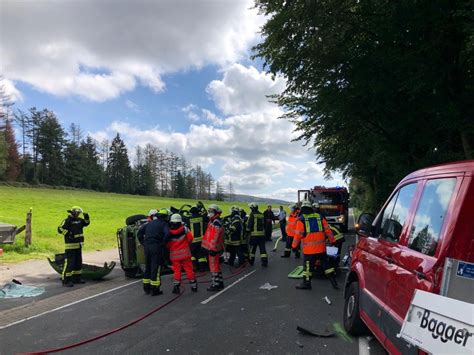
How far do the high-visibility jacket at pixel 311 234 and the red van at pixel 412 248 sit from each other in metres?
3.23

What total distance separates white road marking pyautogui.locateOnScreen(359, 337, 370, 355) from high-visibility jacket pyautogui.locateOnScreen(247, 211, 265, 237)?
733 centimetres

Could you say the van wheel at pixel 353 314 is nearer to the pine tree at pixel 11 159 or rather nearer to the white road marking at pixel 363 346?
the white road marking at pixel 363 346

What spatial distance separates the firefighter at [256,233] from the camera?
12594 mm

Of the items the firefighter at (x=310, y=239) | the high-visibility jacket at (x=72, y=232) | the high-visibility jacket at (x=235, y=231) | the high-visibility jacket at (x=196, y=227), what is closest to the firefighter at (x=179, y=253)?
the firefighter at (x=310, y=239)

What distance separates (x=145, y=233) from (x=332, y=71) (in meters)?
7.84

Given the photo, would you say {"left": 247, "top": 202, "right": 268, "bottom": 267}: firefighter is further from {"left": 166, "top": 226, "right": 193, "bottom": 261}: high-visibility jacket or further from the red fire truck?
the red fire truck

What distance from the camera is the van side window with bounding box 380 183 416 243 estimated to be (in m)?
4.05

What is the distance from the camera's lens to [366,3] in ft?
32.0

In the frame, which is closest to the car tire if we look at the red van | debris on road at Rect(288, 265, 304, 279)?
debris on road at Rect(288, 265, 304, 279)

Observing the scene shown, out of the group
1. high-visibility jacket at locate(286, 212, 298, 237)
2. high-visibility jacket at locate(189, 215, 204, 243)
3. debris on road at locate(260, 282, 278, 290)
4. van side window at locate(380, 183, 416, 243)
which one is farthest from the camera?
high-visibility jacket at locate(286, 212, 298, 237)

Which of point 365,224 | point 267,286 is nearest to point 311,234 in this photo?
point 267,286

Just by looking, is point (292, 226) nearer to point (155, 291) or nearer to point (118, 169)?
point (155, 291)

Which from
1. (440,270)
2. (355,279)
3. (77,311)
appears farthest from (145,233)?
(440,270)

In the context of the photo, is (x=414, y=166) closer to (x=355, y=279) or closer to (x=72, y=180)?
(x=355, y=279)
